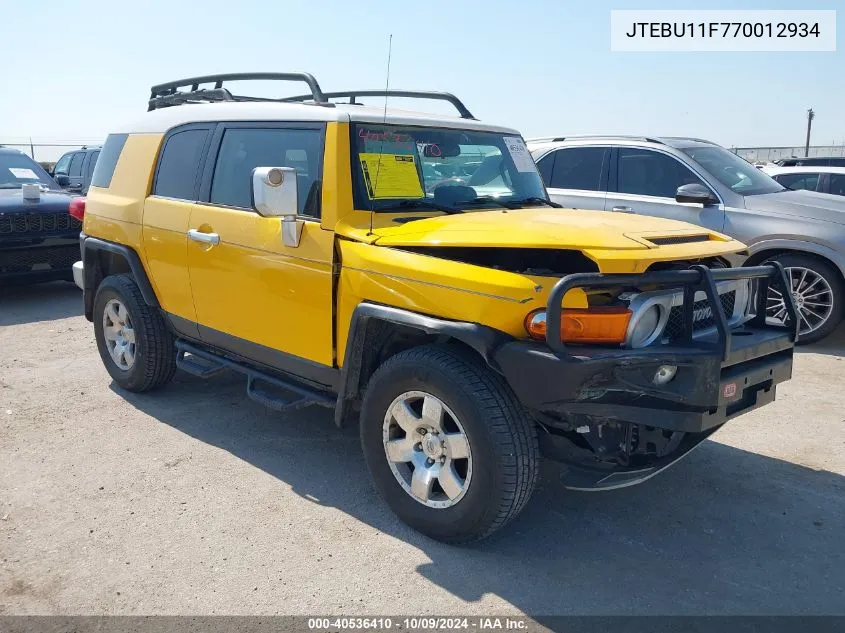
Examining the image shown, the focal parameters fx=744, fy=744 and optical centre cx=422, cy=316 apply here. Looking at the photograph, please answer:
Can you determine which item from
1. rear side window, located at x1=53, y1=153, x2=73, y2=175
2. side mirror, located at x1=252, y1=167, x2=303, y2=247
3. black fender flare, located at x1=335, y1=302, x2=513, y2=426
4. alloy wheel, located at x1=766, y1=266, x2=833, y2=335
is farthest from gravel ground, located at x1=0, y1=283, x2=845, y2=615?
rear side window, located at x1=53, y1=153, x2=73, y2=175

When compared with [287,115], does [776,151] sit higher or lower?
higher

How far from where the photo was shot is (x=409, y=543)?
345cm

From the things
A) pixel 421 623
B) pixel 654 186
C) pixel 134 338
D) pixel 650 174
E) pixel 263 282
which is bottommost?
pixel 421 623

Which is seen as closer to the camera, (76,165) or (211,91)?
(211,91)

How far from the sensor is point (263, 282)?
13.5 ft

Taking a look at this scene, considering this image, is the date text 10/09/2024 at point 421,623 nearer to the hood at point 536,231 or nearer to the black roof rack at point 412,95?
the hood at point 536,231

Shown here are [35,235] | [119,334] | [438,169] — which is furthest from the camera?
[35,235]

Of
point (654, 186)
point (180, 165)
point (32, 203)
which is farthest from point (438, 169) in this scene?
point (32, 203)

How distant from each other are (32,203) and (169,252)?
488cm

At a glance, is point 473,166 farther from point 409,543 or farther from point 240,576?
point 240,576

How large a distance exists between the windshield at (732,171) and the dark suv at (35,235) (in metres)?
7.02

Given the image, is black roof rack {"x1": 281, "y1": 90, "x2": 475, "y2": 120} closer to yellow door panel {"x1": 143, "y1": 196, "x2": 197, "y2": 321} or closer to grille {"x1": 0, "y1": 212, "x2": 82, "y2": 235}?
yellow door panel {"x1": 143, "y1": 196, "x2": 197, "y2": 321}

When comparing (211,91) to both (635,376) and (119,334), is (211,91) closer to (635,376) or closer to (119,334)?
(119,334)

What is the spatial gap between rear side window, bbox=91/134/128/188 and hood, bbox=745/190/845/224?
5521 millimetres
